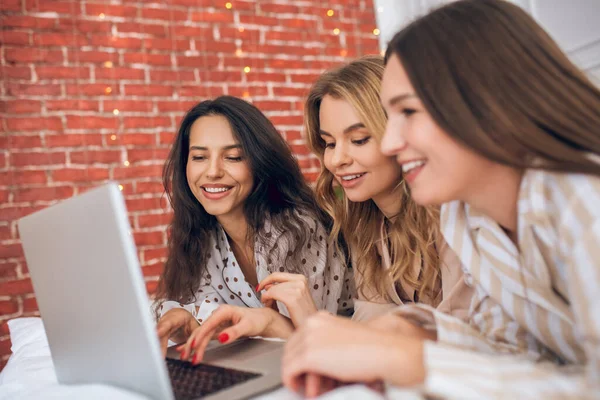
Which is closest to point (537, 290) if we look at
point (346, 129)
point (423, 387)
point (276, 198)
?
point (423, 387)

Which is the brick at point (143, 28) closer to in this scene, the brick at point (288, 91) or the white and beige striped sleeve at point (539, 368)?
the brick at point (288, 91)

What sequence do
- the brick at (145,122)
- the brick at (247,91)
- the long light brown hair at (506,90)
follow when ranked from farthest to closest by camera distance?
the brick at (247,91) → the brick at (145,122) → the long light brown hair at (506,90)

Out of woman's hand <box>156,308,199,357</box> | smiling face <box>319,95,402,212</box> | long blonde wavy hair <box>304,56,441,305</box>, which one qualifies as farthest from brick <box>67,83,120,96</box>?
woman's hand <box>156,308,199,357</box>

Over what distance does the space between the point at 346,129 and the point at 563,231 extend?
78 centimetres

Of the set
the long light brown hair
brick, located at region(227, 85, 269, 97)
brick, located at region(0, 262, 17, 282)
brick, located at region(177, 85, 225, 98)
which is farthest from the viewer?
brick, located at region(227, 85, 269, 97)

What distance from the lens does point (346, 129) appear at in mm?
1411

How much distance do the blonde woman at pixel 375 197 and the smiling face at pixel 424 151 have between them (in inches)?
17.9

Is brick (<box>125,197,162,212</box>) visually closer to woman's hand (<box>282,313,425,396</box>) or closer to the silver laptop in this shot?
the silver laptop

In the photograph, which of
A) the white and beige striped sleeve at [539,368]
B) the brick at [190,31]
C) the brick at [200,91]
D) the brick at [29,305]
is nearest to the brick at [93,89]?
the brick at [200,91]

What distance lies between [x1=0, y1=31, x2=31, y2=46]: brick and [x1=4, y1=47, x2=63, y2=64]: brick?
1.1 inches

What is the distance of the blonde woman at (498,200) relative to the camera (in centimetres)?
65

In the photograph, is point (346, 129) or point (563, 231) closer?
point (563, 231)

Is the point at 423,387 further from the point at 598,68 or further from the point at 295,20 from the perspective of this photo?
the point at 295,20

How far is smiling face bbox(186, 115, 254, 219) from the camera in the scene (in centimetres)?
175
